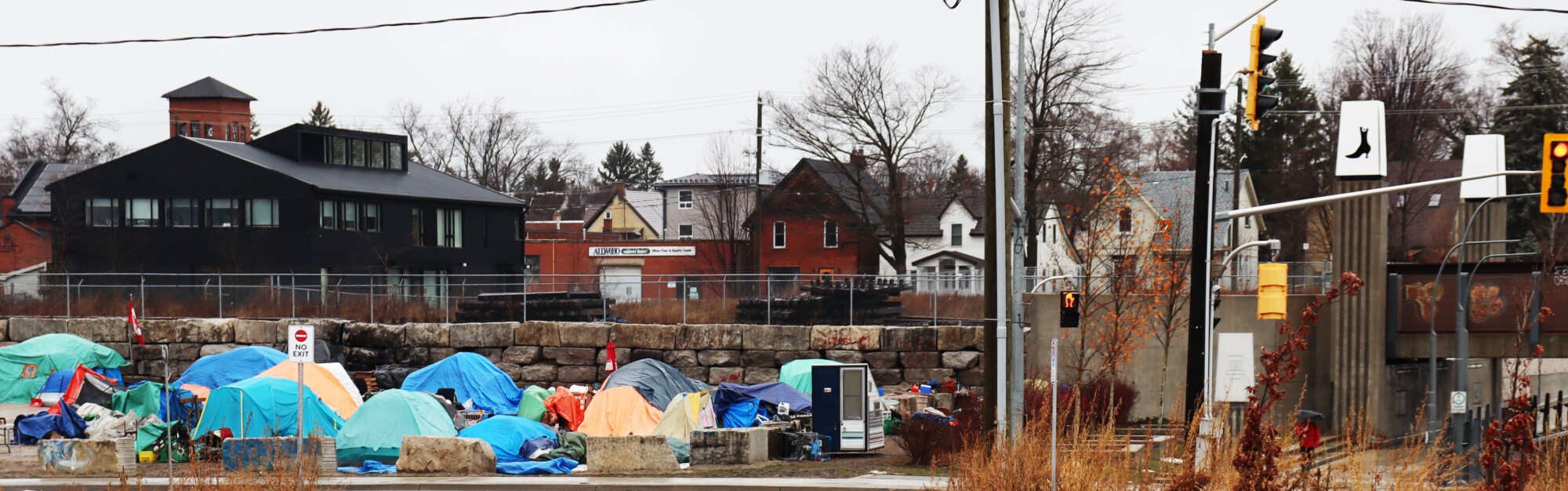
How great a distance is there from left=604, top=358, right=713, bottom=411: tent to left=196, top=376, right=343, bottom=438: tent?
563 centimetres

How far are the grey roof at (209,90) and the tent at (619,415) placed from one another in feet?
192

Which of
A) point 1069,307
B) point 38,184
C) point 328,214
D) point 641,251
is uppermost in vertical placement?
point 38,184

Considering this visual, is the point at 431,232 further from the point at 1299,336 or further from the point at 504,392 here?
the point at 1299,336

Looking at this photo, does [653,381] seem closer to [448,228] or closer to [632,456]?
[632,456]

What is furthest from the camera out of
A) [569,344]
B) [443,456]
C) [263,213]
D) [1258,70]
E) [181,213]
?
[181,213]

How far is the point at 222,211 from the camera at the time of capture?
44.9 metres

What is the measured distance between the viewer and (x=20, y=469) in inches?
739

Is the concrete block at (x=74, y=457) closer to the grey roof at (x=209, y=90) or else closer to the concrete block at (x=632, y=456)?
the concrete block at (x=632, y=456)

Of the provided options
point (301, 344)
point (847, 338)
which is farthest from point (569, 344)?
point (301, 344)

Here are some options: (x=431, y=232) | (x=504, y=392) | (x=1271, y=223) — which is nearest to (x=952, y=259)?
(x=1271, y=223)

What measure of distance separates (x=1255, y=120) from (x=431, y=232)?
130 feet

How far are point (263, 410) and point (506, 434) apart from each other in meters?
4.39

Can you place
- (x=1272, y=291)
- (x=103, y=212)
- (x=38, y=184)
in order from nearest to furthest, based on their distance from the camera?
1. (x=1272, y=291)
2. (x=103, y=212)
3. (x=38, y=184)

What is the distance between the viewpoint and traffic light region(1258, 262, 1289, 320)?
669 inches
